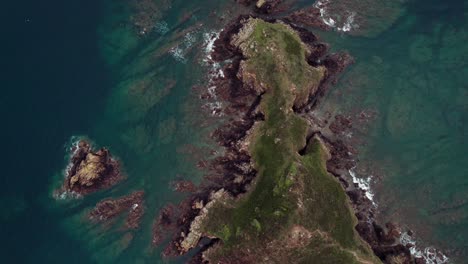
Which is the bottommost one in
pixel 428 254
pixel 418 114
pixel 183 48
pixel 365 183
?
pixel 428 254

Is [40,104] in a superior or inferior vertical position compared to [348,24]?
inferior

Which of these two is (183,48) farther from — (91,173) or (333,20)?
(333,20)

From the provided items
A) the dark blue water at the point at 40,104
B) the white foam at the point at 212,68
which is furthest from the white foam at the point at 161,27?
the dark blue water at the point at 40,104

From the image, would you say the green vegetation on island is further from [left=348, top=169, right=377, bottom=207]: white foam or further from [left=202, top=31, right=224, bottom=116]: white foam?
[left=202, top=31, right=224, bottom=116]: white foam

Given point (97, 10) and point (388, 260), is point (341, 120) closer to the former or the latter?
point (388, 260)

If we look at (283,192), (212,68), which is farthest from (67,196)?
(283,192)

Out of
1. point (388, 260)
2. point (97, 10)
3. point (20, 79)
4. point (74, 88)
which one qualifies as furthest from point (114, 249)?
point (97, 10)
